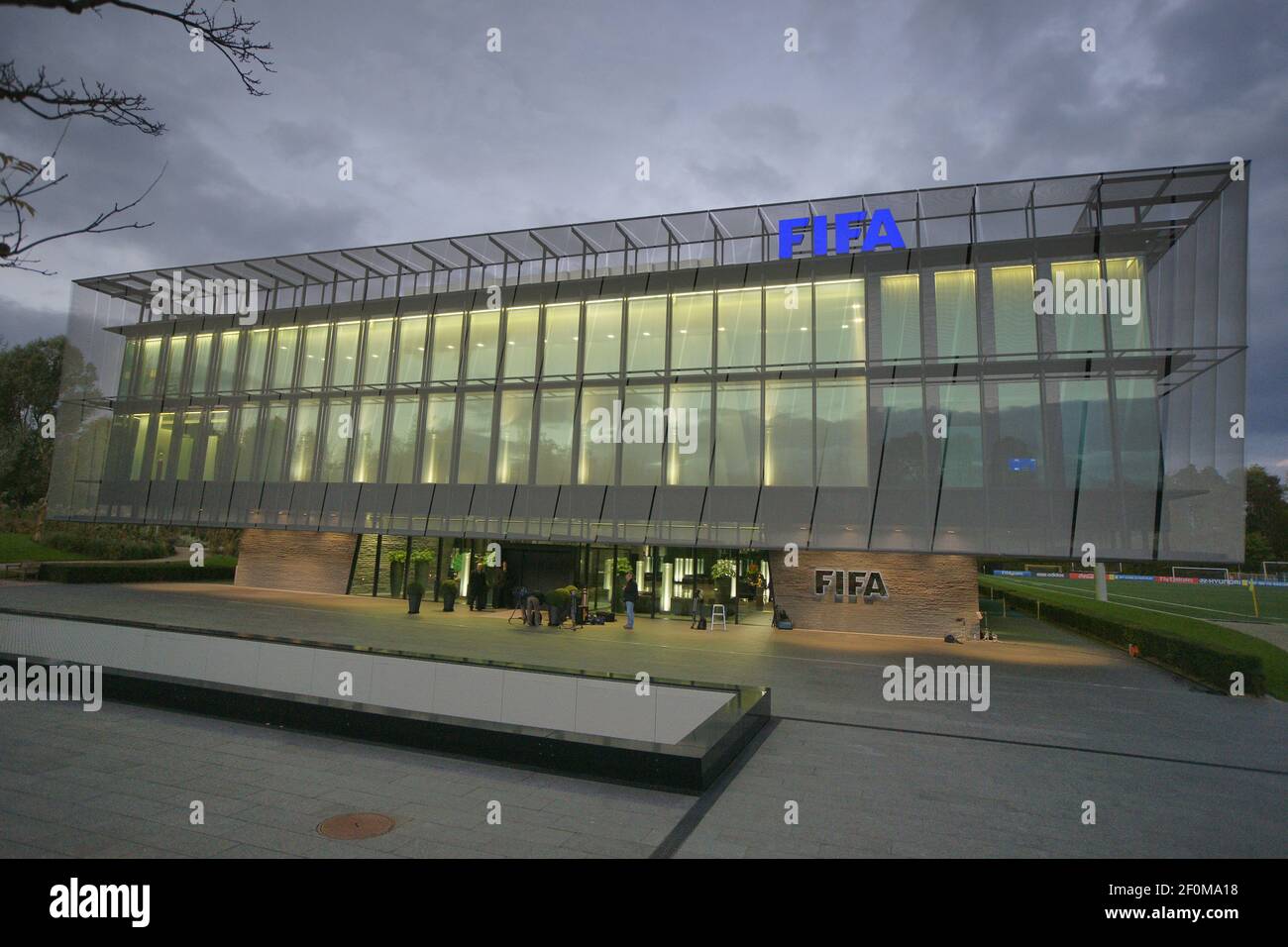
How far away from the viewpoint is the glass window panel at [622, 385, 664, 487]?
2722 cm

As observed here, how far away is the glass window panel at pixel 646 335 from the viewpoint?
27906mm

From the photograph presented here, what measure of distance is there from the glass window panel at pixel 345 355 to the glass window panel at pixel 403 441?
10.6 feet

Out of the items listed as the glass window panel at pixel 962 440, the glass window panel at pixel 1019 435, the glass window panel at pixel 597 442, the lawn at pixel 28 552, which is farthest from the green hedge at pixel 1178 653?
the lawn at pixel 28 552

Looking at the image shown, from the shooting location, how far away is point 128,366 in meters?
37.2

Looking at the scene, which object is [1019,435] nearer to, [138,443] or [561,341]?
[561,341]

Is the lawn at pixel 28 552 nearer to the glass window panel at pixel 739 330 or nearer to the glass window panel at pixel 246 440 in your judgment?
the glass window panel at pixel 246 440

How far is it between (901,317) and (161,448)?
3740 cm

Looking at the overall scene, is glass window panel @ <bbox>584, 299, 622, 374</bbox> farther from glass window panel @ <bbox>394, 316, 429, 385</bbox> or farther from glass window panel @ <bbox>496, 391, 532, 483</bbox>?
glass window panel @ <bbox>394, 316, 429, 385</bbox>

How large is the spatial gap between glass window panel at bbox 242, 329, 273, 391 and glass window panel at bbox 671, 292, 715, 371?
21960 millimetres

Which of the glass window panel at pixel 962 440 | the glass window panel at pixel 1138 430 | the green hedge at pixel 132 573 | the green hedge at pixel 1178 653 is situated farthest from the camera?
the green hedge at pixel 132 573
